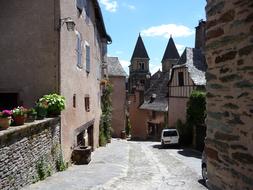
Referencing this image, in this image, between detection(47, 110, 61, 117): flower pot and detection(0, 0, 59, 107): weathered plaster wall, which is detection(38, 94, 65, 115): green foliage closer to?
detection(47, 110, 61, 117): flower pot

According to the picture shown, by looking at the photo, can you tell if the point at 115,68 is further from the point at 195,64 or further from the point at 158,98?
the point at 195,64

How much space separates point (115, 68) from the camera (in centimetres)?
4250

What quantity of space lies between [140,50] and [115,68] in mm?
30479

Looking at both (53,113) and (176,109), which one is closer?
(53,113)

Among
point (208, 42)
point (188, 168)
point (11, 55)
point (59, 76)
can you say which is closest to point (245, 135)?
point (208, 42)

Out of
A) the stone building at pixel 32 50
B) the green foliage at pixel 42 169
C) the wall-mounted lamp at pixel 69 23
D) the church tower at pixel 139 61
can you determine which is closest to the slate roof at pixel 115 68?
the church tower at pixel 139 61

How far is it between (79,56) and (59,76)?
375cm

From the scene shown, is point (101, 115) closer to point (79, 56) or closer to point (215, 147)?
point (79, 56)

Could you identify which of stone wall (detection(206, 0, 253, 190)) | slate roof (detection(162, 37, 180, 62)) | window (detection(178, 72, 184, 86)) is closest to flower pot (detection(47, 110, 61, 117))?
stone wall (detection(206, 0, 253, 190))

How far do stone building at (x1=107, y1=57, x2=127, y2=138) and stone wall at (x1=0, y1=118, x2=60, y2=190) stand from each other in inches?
1091

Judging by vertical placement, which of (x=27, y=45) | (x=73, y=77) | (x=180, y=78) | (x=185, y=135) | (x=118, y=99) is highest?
(x=27, y=45)

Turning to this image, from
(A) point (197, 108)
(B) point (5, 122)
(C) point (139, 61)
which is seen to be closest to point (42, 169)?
(B) point (5, 122)

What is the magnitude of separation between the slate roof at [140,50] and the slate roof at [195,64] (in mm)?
39615

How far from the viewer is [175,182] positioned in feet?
43.3
